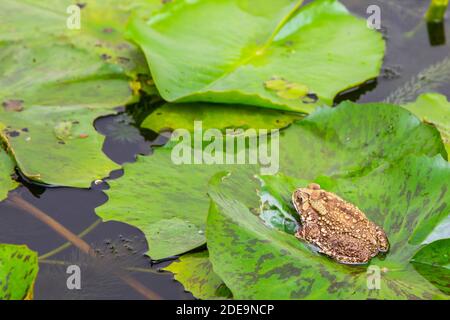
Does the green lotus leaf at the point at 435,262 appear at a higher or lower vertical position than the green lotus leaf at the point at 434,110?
lower

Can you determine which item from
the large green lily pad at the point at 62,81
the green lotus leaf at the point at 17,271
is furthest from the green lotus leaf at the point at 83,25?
the green lotus leaf at the point at 17,271

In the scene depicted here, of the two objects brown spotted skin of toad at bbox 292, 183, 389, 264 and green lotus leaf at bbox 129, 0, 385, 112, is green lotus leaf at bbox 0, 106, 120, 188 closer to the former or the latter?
green lotus leaf at bbox 129, 0, 385, 112

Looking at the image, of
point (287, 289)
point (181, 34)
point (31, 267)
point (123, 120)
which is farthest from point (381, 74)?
point (31, 267)

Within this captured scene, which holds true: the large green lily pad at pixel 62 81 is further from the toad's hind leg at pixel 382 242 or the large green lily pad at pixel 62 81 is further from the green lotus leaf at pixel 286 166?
the toad's hind leg at pixel 382 242

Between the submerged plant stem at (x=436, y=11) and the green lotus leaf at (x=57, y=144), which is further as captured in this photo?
the submerged plant stem at (x=436, y=11)

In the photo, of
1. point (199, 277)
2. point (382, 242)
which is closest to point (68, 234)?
point (199, 277)
